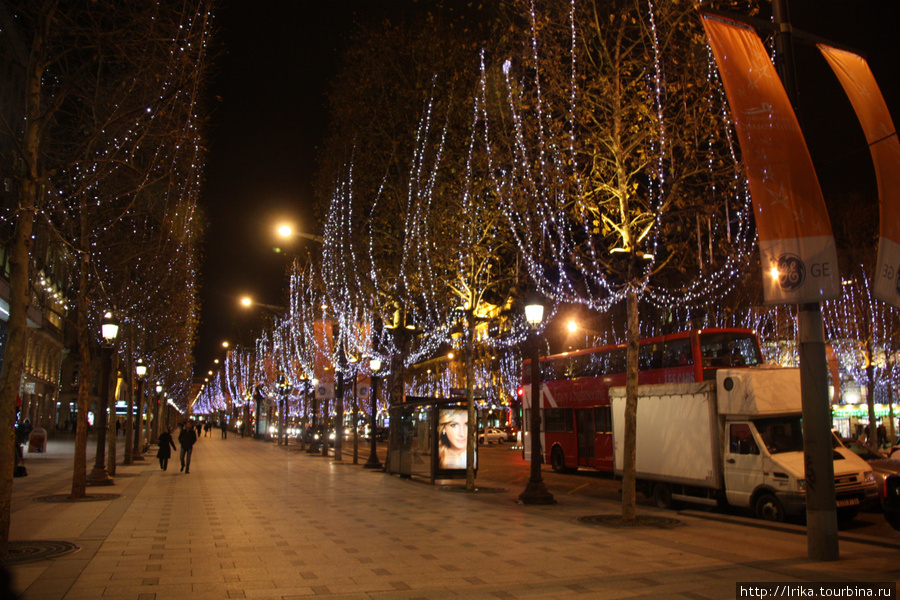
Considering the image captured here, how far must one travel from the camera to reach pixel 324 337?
44.8 meters

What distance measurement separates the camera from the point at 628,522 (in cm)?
1297

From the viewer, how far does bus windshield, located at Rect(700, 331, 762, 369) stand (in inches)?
846

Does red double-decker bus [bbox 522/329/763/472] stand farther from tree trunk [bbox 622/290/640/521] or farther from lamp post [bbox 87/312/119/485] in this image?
lamp post [bbox 87/312/119/485]

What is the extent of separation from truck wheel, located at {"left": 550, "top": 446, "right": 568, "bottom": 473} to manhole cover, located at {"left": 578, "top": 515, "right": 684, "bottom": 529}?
48.5 feet

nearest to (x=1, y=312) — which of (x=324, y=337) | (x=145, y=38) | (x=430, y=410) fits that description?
(x=324, y=337)

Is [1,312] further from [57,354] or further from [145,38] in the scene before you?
[145,38]

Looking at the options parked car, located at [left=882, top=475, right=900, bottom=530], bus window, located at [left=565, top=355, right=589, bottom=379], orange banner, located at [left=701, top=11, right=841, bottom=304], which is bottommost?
parked car, located at [left=882, top=475, right=900, bottom=530]

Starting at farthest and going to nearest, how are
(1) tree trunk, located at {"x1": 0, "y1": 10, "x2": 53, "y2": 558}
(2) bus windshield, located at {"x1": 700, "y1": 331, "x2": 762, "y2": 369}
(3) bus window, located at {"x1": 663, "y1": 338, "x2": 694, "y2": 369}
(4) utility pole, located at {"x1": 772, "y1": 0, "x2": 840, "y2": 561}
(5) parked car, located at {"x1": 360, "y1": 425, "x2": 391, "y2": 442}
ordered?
(5) parked car, located at {"x1": 360, "y1": 425, "x2": 391, "y2": 442}
(3) bus window, located at {"x1": 663, "y1": 338, "x2": 694, "y2": 369}
(2) bus windshield, located at {"x1": 700, "y1": 331, "x2": 762, "y2": 369}
(1) tree trunk, located at {"x1": 0, "y1": 10, "x2": 53, "y2": 558}
(4) utility pole, located at {"x1": 772, "y1": 0, "x2": 840, "y2": 561}

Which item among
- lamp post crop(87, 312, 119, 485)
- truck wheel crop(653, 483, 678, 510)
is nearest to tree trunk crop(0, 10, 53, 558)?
lamp post crop(87, 312, 119, 485)

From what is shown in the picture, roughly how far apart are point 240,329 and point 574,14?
7519 centimetres

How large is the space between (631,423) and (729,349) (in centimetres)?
950

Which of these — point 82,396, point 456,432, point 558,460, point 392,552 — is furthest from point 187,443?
point 392,552

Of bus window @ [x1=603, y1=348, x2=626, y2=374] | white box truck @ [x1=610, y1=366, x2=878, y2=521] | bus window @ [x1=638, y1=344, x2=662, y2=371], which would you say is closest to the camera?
white box truck @ [x1=610, y1=366, x2=878, y2=521]

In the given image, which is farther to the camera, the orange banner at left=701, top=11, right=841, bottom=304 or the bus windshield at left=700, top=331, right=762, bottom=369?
the bus windshield at left=700, top=331, right=762, bottom=369
